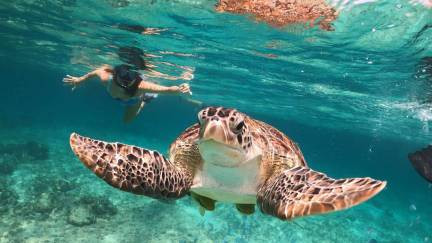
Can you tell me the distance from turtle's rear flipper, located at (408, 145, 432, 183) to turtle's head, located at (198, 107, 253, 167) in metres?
4.08

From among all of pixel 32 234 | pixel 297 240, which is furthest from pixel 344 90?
pixel 32 234

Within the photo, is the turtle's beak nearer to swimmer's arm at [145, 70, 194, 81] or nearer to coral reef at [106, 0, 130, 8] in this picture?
coral reef at [106, 0, 130, 8]

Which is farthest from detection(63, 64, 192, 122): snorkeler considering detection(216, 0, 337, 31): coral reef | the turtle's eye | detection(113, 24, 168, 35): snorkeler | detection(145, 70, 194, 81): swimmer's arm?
detection(145, 70, 194, 81): swimmer's arm

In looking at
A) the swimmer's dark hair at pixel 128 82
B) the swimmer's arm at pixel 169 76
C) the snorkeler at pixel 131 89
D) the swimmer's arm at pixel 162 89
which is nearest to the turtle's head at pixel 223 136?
the swimmer's arm at pixel 162 89

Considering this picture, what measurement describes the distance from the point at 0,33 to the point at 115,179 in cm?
2347

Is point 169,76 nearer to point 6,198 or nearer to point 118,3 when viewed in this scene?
point 118,3

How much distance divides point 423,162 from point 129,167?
17.3ft

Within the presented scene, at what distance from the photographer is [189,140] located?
4.20 meters

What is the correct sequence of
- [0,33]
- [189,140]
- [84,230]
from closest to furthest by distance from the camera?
[189,140], [84,230], [0,33]

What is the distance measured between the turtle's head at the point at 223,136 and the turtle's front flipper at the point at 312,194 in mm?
499

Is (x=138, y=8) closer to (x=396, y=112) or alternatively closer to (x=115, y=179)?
(x=115, y=179)

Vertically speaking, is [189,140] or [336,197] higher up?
[336,197]

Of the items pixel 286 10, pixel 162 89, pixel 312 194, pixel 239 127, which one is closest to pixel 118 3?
pixel 162 89

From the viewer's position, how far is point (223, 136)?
9.16ft
